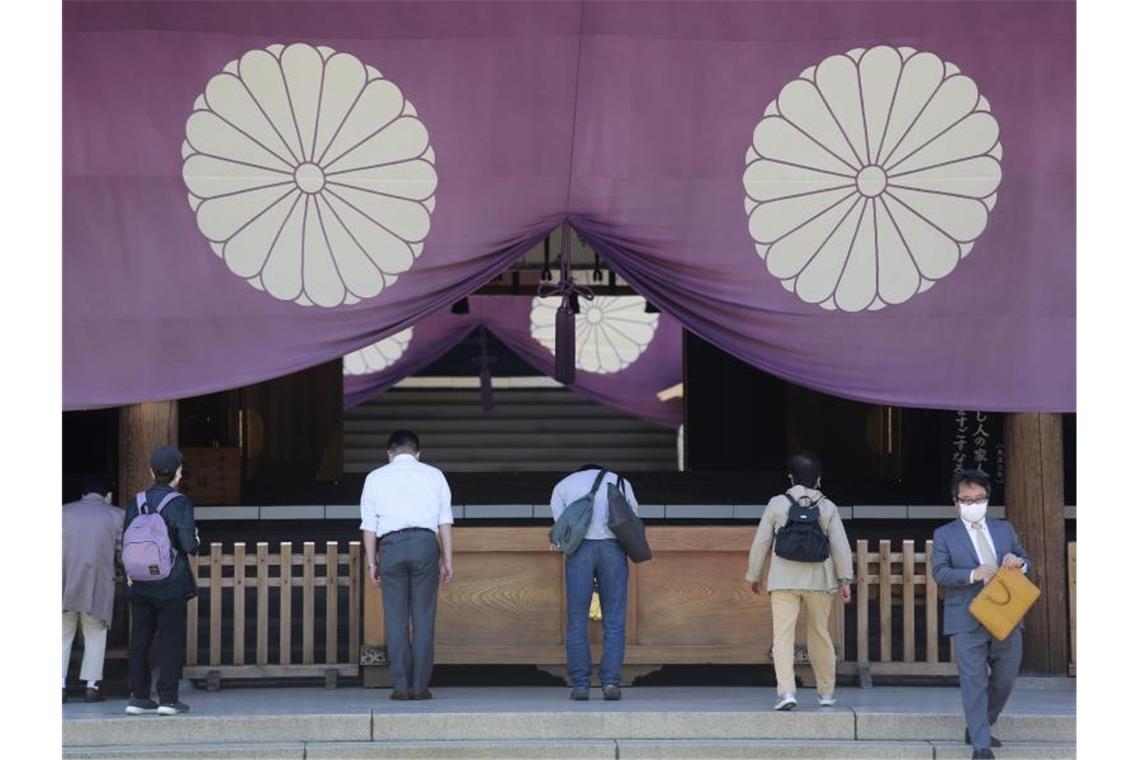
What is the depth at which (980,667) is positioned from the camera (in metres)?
9.03

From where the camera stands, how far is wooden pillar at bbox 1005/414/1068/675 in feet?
35.5

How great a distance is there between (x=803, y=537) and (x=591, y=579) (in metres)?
1.34

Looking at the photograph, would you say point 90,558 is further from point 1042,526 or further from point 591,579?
point 1042,526

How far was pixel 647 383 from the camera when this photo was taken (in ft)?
56.4

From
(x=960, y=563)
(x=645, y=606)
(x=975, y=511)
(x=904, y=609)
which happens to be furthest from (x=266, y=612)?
(x=975, y=511)

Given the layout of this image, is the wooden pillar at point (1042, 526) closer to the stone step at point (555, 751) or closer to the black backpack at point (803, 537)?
the stone step at point (555, 751)

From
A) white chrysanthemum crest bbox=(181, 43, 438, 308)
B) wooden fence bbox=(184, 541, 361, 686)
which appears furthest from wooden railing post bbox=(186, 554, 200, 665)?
white chrysanthemum crest bbox=(181, 43, 438, 308)

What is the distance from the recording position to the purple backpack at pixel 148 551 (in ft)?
31.5

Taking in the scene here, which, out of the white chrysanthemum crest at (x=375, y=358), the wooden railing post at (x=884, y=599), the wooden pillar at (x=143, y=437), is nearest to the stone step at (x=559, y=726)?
the wooden railing post at (x=884, y=599)

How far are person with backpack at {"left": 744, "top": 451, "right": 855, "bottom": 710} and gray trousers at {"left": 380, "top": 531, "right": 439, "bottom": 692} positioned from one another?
6.30ft

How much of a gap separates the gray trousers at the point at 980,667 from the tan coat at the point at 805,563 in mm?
1023

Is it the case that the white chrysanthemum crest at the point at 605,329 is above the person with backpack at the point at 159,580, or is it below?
above

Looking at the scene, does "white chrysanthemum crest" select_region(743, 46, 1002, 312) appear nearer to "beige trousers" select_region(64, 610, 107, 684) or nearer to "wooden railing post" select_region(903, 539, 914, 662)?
"wooden railing post" select_region(903, 539, 914, 662)

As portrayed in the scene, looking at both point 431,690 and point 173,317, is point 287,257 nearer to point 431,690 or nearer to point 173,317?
point 173,317
